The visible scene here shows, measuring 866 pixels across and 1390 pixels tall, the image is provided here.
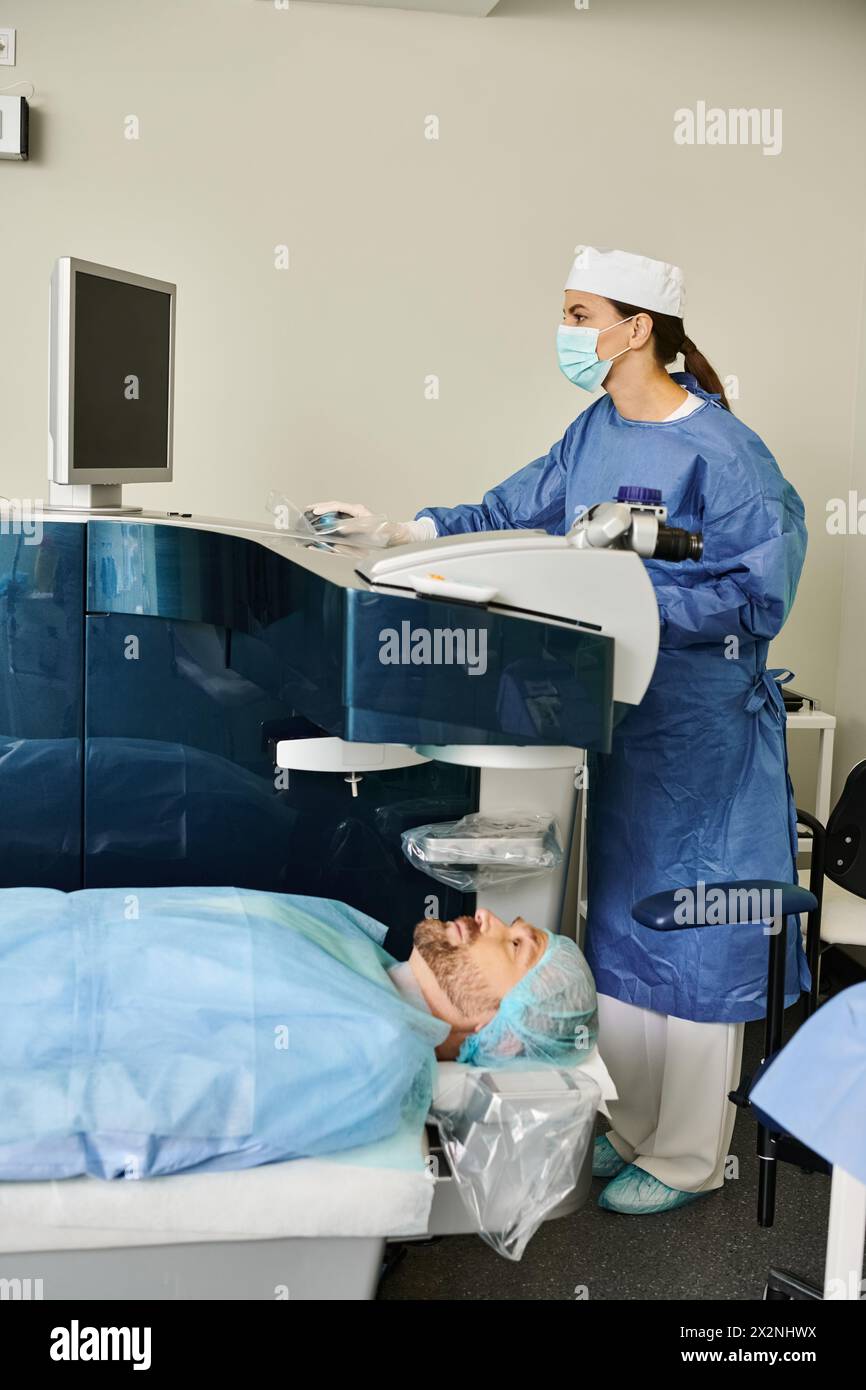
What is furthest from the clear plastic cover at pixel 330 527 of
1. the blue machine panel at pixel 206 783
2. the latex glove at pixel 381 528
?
the blue machine panel at pixel 206 783

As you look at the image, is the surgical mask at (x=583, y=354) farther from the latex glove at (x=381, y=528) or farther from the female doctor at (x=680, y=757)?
the latex glove at (x=381, y=528)

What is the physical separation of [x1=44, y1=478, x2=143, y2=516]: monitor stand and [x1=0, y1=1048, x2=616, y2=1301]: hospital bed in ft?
3.13

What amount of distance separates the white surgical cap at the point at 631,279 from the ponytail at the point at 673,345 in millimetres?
10

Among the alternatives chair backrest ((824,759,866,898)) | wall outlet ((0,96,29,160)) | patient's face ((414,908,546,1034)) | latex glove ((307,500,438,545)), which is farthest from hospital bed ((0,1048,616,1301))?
wall outlet ((0,96,29,160))

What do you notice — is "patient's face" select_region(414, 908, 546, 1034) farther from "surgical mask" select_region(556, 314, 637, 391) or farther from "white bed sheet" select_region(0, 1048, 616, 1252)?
"surgical mask" select_region(556, 314, 637, 391)

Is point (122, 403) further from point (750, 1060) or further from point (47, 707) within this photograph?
point (750, 1060)

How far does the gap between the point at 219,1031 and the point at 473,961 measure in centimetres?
40

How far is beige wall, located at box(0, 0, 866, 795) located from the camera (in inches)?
121

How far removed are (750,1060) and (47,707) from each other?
1781 millimetres

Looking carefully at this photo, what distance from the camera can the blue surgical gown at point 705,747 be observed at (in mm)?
2127

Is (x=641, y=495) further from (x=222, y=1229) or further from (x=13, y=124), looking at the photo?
(x=13, y=124)

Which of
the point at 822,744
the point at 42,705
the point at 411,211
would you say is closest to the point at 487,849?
the point at 42,705

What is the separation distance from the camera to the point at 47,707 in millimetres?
1913
